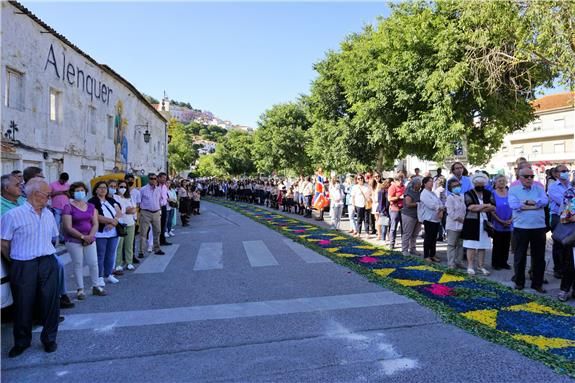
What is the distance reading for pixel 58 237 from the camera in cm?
642

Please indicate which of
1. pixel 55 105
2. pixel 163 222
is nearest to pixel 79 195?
pixel 163 222

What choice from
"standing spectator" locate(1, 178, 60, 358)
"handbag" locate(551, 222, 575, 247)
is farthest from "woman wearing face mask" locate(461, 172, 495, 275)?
"standing spectator" locate(1, 178, 60, 358)

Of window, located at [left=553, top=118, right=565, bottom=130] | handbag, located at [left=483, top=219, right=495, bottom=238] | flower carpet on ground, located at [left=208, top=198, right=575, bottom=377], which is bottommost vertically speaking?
flower carpet on ground, located at [left=208, top=198, right=575, bottom=377]

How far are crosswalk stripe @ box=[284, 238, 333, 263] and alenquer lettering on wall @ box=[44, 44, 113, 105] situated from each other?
1023 centimetres

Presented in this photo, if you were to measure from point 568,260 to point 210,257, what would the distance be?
689 cm

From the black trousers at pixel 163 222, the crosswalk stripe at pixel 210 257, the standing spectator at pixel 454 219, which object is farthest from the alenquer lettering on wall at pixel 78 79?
the standing spectator at pixel 454 219

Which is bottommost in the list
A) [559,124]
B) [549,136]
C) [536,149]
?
[536,149]

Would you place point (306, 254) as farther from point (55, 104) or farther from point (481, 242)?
point (55, 104)

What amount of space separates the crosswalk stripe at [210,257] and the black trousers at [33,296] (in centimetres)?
402

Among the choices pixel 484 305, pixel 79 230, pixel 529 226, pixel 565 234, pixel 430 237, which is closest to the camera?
pixel 484 305

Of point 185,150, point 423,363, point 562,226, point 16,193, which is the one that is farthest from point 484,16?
point 185,150

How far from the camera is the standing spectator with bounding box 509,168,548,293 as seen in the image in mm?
6559

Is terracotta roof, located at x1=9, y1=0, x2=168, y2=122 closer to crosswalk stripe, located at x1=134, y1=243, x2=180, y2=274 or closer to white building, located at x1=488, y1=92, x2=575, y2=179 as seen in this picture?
crosswalk stripe, located at x1=134, y1=243, x2=180, y2=274

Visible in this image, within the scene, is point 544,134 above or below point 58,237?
above
